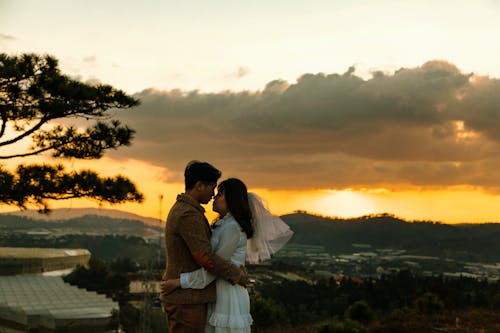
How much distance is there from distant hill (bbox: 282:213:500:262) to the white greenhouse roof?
2677 inches

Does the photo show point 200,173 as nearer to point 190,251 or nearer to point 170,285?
point 190,251

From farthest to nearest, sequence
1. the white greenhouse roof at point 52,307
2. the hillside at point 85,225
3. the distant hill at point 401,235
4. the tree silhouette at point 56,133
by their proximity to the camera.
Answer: the hillside at point 85,225 < the distant hill at point 401,235 < the white greenhouse roof at point 52,307 < the tree silhouette at point 56,133

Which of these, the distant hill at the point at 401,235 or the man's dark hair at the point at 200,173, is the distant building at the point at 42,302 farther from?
the distant hill at the point at 401,235

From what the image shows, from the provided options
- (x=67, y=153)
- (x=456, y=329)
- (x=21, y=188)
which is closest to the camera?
(x=21, y=188)

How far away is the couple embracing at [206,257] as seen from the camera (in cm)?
353

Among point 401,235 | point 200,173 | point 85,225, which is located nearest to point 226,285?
point 200,173

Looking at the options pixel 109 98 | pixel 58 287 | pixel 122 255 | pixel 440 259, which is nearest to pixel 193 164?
pixel 109 98

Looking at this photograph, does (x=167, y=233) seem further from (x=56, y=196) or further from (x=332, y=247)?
(x=332, y=247)

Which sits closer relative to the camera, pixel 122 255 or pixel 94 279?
pixel 94 279

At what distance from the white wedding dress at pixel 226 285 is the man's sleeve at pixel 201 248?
76 millimetres

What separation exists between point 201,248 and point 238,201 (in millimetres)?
357

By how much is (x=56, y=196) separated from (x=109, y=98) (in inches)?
76.1

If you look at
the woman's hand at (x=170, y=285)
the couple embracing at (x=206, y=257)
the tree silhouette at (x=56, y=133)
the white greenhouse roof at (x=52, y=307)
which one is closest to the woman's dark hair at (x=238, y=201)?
the couple embracing at (x=206, y=257)

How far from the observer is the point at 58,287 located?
28.7 metres
